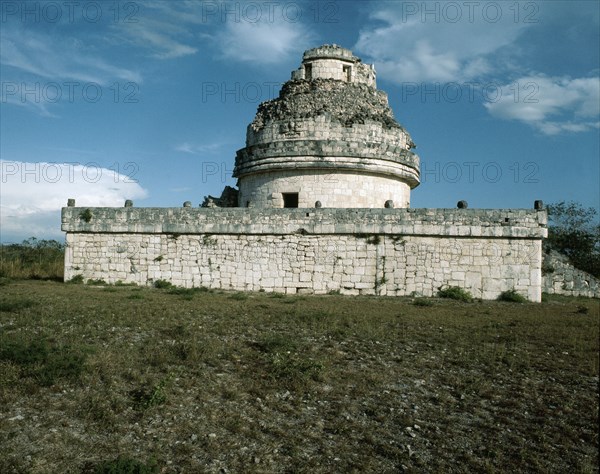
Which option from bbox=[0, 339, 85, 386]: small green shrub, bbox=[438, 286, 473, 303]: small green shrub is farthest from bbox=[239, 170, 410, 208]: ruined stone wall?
bbox=[0, 339, 85, 386]: small green shrub

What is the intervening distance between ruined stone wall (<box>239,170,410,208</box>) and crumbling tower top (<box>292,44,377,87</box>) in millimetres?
4226

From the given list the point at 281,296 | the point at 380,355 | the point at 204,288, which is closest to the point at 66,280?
the point at 204,288

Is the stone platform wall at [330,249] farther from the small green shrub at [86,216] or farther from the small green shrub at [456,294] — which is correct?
the small green shrub at [86,216]

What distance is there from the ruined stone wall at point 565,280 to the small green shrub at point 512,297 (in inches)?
108

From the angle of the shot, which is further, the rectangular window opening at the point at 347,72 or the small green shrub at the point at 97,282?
the rectangular window opening at the point at 347,72

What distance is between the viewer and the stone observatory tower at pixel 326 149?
18.7m

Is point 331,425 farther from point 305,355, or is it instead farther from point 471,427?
point 305,355

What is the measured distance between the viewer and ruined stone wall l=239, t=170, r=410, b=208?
18.8 m

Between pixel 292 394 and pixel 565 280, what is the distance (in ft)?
46.1

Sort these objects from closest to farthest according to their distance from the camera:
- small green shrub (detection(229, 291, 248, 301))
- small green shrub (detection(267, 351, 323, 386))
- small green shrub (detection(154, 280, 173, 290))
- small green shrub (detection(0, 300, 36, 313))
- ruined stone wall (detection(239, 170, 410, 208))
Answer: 1. small green shrub (detection(267, 351, 323, 386))
2. small green shrub (detection(0, 300, 36, 313))
3. small green shrub (detection(229, 291, 248, 301))
4. small green shrub (detection(154, 280, 173, 290))
5. ruined stone wall (detection(239, 170, 410, 208))

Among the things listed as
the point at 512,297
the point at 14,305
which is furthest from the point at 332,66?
the point at 14,305

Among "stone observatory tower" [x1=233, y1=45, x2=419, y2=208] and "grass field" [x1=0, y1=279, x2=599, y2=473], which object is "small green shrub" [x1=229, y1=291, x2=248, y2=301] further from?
"stone observatory tower" [x1=233, y1=45, x2=419, y2=208]

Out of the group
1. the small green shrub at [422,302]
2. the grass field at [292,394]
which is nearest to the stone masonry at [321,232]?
the small green shrub at [422,302]

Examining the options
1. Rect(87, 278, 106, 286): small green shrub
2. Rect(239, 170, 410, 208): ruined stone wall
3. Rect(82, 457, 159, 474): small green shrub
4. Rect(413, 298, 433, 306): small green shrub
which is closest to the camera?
Rect(82, 457, 159, 474): small green shrub
